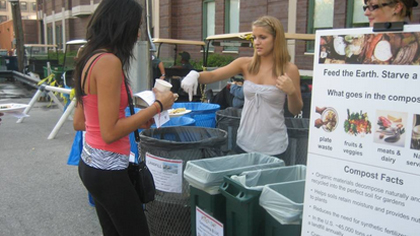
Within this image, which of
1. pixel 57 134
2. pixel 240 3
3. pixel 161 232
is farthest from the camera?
pixel 240 3

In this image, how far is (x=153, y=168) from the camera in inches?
125

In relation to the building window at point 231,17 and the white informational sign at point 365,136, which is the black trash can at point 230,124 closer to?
the white informational sign at point 365,136

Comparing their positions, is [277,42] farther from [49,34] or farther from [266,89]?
[49,34]

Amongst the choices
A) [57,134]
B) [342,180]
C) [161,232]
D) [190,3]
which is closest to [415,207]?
[342,180]

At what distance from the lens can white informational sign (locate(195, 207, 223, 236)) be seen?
8.15 feet

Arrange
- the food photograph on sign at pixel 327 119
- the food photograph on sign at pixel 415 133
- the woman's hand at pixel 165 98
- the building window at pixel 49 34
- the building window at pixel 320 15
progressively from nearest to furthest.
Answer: the food photograph on sign at pixel 415 133
the food photograph on sign at pixel 327 119
the woman's hand at pixel 165 98
the building window at pixel 320 15
the building window at pixel 49 34

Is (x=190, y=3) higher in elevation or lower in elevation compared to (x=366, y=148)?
higher

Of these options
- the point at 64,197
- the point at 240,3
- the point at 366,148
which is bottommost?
the point at 64,197

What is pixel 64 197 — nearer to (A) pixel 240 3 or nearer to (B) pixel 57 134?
(B) pixel 57 134

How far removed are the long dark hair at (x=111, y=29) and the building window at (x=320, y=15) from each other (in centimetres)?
1036

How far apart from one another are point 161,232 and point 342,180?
2009 mm

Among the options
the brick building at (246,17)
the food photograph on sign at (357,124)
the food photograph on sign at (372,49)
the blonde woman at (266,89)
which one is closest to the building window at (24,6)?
the brick building at (246,17)

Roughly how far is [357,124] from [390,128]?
5.3 inches

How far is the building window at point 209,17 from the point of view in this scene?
17.7 metres
